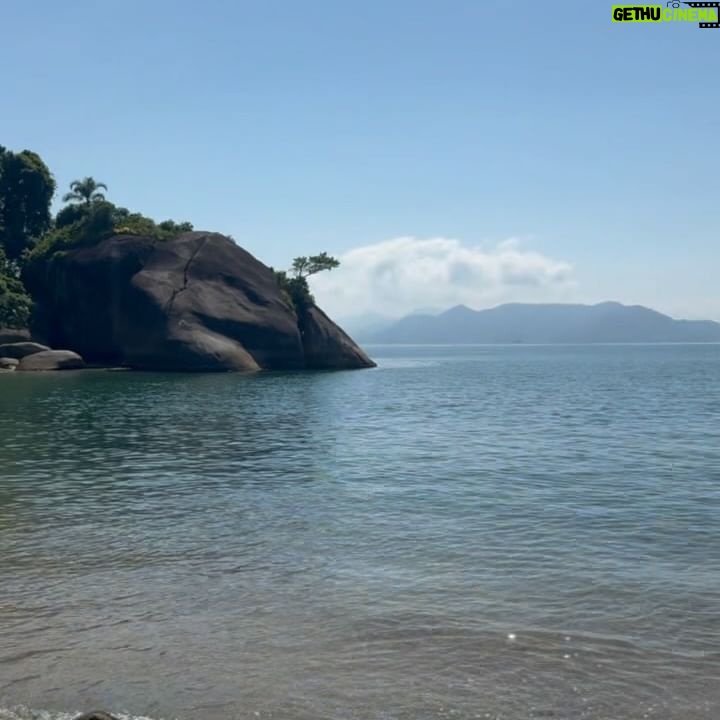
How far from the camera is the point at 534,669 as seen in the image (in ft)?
27.9

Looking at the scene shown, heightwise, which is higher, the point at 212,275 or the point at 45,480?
the point at 212,275

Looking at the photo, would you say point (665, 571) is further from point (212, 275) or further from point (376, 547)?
point (212, 275)

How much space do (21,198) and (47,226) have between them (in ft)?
15.7

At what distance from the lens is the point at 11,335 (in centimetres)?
7669

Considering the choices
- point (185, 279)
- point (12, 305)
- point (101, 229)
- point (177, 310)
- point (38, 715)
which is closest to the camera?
point (38, 715)

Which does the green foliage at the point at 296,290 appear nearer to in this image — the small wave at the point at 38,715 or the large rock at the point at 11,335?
the large rock at the point at 11,335

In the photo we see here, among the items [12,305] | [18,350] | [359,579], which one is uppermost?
[12,305]

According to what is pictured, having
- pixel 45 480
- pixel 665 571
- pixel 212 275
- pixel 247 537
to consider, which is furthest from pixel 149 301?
pixel 665 571

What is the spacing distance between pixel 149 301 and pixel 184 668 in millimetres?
71736

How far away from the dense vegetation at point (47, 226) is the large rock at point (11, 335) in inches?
136

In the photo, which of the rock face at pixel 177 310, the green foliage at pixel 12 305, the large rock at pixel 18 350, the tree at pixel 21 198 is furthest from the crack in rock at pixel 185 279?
the tree at pixel 21 198

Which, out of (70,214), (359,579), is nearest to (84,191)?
(70,214)

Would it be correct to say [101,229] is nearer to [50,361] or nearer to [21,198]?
[21,198]

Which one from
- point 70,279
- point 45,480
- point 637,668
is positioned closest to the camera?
point 637,668
